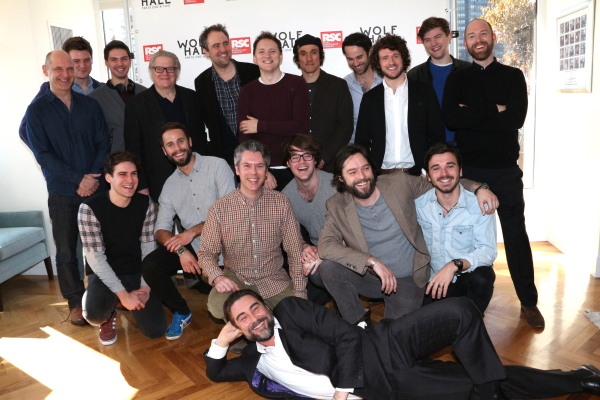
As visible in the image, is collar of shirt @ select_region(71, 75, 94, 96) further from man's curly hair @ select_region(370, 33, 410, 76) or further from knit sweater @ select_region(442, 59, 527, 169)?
knit sweater @ select_region(442, 59, 527, 169)

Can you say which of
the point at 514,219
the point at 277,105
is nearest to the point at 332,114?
the point at 277,105

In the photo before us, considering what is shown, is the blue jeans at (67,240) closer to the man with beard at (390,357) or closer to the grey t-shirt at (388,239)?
the man with beard at (390,357)

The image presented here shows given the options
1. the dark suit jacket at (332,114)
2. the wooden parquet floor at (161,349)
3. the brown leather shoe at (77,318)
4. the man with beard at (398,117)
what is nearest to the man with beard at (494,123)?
the man with beard at (398,117)

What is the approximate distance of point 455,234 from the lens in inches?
110

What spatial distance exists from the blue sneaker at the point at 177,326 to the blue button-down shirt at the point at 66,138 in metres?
1.28

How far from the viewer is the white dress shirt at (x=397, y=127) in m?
3.21

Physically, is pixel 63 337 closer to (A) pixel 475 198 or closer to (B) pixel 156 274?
(B) pixel 156 274

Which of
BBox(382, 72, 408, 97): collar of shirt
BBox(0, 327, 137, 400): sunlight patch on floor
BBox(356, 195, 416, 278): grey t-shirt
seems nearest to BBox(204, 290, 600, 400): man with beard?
BBox(356, 195, 416, 278): grey t-shirt

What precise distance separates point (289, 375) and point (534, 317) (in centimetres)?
184

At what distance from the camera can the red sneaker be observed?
328 centimetres

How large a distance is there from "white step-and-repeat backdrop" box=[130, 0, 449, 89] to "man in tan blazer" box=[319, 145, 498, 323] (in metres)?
2.07

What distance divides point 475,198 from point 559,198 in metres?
2.50

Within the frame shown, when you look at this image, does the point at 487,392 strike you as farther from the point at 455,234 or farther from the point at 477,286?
the point at 455,234

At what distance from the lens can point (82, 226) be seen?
125 inches
